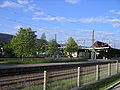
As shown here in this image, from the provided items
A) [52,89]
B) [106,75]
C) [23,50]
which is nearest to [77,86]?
[52,89]

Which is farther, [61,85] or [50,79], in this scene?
[61,85]

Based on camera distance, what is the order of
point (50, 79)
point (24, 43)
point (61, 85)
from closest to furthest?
point (50, 79) < point (61, 85) < point (24, 43)

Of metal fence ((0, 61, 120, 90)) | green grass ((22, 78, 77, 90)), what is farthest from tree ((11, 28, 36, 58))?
green grass ((22, 78, 77, 90))

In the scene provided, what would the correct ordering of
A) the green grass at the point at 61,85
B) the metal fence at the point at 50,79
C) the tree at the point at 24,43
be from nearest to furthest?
the metal fence at the point at 50,79
the green grass at the point at 61,85
the tree at the point at 24,43

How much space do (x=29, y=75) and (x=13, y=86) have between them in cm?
85

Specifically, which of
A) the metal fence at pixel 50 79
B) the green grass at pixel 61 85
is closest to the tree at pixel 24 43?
the metal fence at pixel 50 79

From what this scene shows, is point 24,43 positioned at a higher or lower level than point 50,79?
higher

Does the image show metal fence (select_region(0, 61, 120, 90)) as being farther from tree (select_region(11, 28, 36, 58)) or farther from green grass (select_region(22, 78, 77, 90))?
tree (select_region(11, 28, 36, 58))

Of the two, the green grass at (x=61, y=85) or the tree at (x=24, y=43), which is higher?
the tree at (x=24, y=43)

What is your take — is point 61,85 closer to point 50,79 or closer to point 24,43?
point 50,79

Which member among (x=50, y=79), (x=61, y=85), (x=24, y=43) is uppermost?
(x=24, y=43)

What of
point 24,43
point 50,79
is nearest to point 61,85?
point 50,79

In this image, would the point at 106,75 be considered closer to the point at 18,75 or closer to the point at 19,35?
the point at 18,75

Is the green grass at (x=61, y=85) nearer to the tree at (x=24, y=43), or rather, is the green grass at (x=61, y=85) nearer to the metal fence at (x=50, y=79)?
the metal fence at (x=50, y=79)
